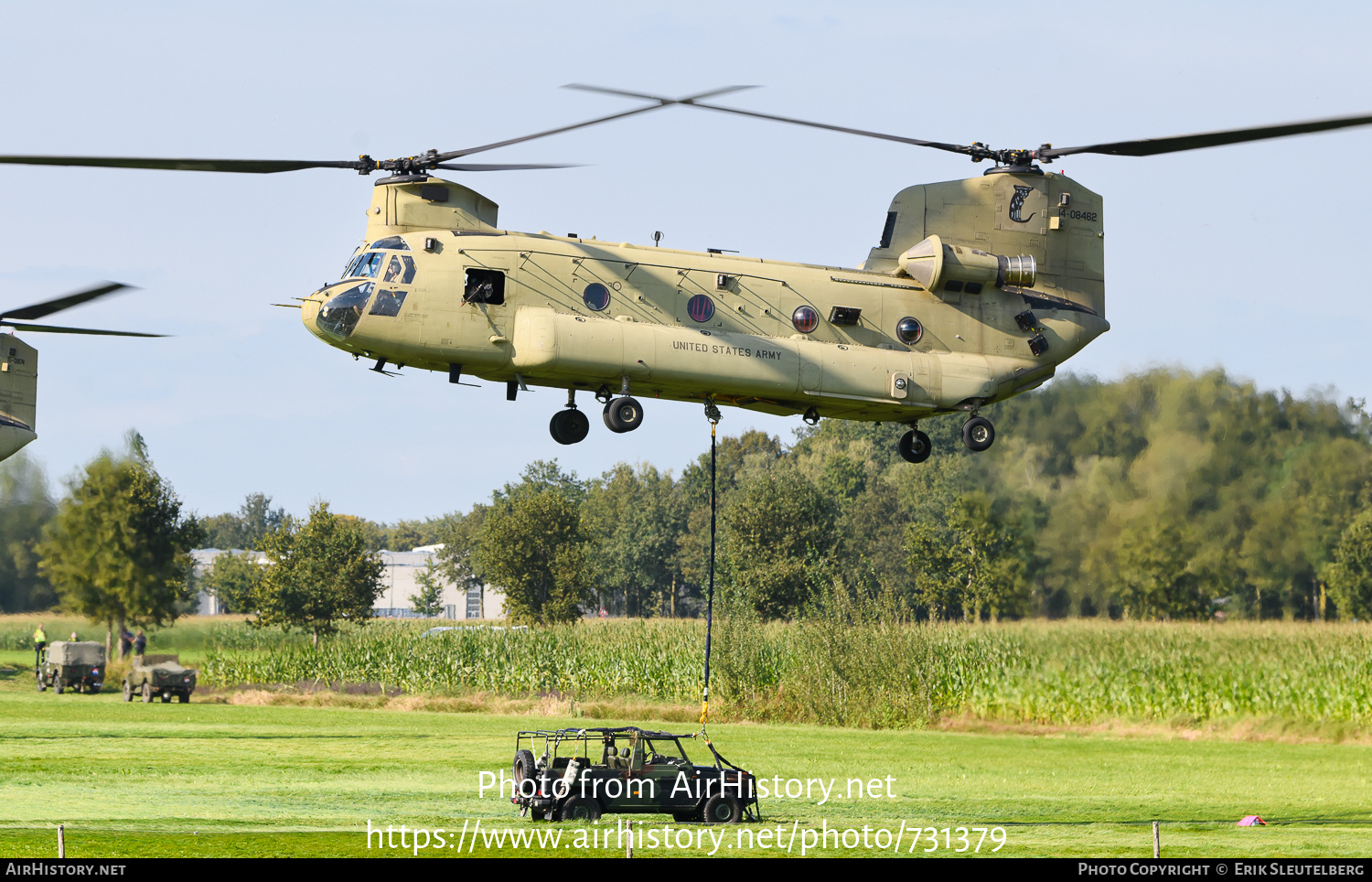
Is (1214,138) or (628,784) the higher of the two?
(1214,138)

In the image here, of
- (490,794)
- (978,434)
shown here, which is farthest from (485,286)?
(490,794)

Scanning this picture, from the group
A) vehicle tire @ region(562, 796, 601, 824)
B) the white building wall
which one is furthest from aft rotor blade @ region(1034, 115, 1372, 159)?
the white building wall

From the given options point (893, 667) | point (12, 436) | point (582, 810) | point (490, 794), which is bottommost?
point (490, 794)

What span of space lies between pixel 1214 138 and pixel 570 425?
9.75 meters

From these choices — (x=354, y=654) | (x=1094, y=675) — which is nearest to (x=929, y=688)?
(x=1094, y=675)

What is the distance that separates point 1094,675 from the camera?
4625cm

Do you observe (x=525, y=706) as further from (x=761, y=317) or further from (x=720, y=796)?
(x=761, y=317)

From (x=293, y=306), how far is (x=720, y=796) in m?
10.5

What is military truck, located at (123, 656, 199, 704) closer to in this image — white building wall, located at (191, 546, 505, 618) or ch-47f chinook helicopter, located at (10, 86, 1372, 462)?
ch-47f chinook helicopter, located at (10, 86, 1372, 462)

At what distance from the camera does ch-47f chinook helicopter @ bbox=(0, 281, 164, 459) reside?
36469mm

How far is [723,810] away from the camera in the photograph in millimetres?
26406

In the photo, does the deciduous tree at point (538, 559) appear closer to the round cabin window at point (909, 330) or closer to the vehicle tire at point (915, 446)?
the vehicle tire at point (915, 446)

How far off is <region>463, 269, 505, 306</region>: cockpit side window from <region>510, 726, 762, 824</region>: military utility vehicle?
22.7 feet

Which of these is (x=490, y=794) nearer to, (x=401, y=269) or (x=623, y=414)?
(x=623, y=414)
